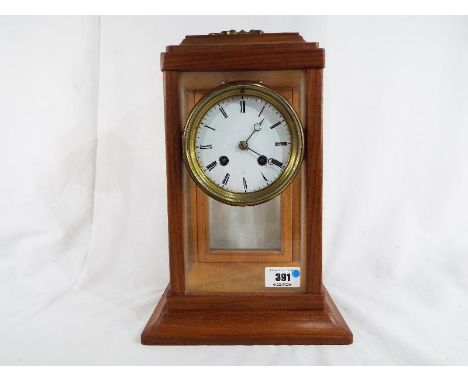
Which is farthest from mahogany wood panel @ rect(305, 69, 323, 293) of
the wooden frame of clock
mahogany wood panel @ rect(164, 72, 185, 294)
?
mahogany wood panel @ rect(164, 72, 185, 294)

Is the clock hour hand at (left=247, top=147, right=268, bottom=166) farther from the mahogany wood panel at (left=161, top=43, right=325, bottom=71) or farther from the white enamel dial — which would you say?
the mahogany wood panel at (left=161, top=43, right=325, bottom=71)

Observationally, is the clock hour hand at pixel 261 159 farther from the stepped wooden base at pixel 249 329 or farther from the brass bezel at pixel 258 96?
the stepped wooden base at pixel 249 329

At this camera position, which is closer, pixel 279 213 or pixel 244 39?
pixel 244 39

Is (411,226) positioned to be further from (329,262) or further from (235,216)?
(235,216)

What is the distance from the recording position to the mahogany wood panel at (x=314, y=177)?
1.11 metres

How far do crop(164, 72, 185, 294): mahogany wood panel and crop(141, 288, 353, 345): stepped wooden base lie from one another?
86mm

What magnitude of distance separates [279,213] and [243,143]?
21 cm

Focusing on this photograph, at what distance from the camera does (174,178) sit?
115 centimetres

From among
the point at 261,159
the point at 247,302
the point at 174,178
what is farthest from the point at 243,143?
the point at 247,302

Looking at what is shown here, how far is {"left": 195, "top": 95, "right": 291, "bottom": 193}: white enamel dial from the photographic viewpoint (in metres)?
1.15

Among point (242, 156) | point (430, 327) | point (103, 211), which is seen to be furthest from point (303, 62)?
point (103, 211)

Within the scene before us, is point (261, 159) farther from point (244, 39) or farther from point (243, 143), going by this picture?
point (244, 39)

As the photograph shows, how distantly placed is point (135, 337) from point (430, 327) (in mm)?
717

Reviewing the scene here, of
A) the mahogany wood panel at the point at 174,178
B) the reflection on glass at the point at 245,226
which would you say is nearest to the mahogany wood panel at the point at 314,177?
the reflection on glass at the point at 245,226
